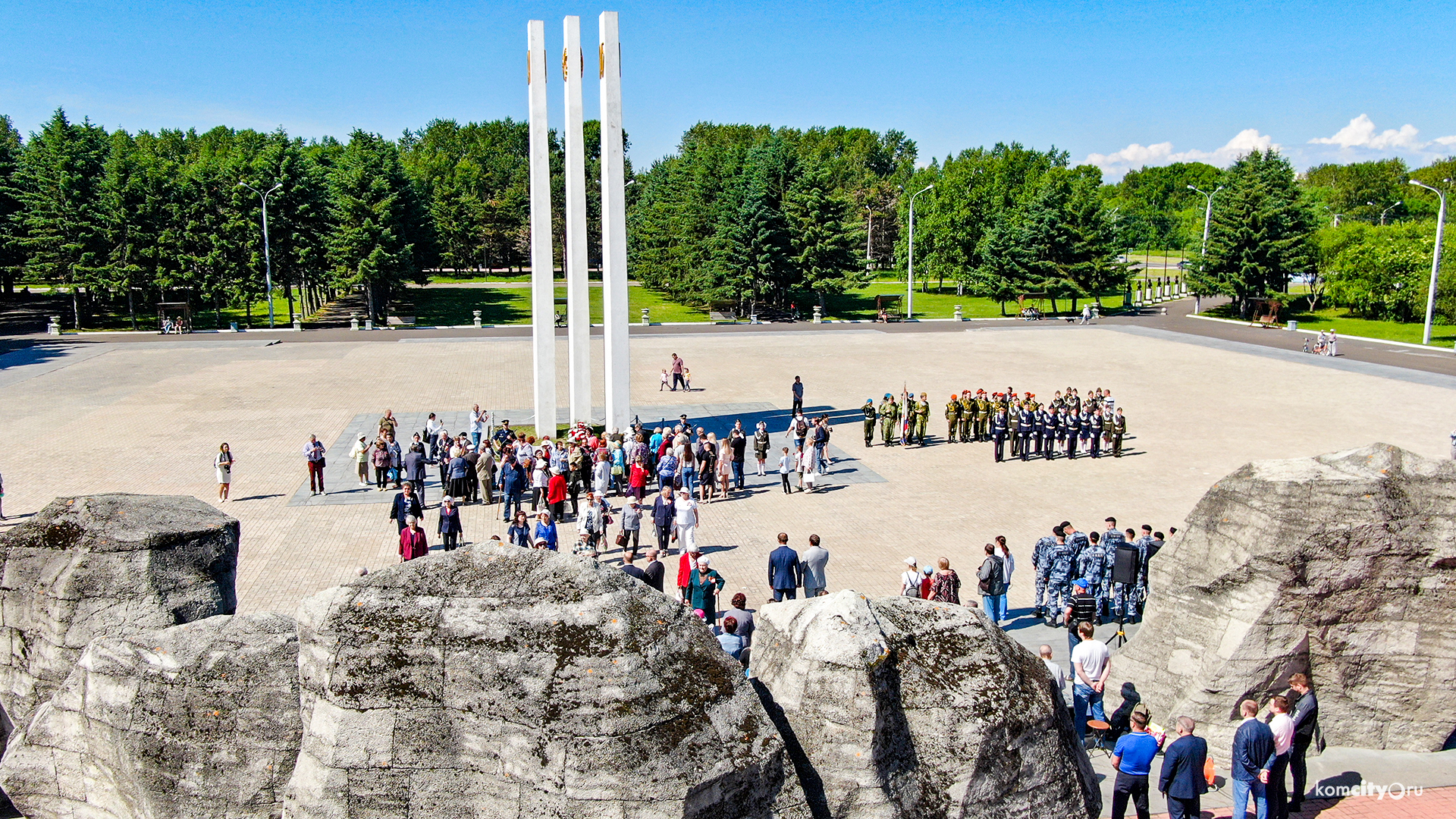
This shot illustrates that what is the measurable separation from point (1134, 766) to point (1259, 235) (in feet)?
180

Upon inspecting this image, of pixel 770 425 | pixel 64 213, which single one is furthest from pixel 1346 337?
pixel 64 213

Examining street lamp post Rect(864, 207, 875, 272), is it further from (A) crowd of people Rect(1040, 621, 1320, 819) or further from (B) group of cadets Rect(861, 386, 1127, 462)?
(A) crowd of people Rect(1040, 621, 1320, 819)

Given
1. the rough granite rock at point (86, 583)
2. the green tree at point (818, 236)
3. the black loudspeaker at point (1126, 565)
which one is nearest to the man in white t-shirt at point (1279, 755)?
the black loudspeaker at point (1126, 565)

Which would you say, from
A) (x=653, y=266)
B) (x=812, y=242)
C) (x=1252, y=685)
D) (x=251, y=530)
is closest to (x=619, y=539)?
(x=251, y=530)

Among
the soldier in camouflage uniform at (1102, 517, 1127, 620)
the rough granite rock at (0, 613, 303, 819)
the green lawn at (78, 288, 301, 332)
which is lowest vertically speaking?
the soldier in camouflage uniform at (1102, 517, 1127, 620)

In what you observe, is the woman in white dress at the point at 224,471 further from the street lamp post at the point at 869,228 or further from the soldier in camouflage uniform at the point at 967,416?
the street lamp post at the point at 869,228

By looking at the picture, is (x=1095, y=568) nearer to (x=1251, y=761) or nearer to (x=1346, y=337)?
(x=1251, y=761)

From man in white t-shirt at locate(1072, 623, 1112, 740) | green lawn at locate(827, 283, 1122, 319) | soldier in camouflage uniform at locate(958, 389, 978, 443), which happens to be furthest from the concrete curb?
man in white t-shirt at locate(1072, 623, 1112, 740)

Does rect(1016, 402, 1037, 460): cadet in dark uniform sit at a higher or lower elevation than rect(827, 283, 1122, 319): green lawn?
lower

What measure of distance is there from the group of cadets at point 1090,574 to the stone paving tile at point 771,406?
1.09m

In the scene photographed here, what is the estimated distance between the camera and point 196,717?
20.7 ft

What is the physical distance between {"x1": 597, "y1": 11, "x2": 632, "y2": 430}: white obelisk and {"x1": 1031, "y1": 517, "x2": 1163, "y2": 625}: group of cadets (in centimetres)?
1168

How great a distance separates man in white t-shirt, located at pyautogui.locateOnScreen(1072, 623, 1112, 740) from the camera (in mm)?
9305

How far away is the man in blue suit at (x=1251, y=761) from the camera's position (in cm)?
764
